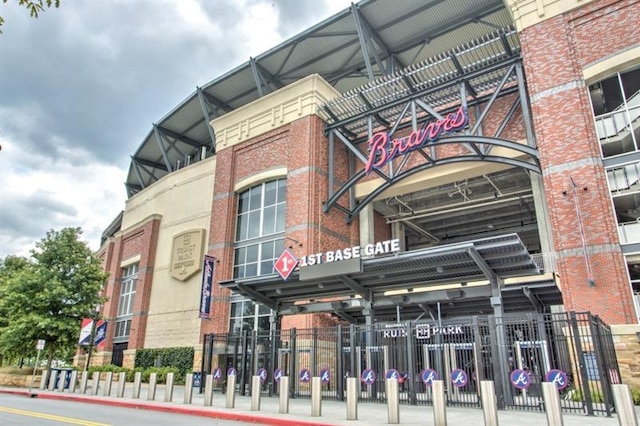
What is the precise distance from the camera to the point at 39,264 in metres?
25.0

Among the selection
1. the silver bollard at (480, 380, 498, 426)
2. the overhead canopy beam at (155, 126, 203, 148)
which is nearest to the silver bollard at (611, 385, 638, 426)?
the silver bollard at (480, 380, 498, 426)

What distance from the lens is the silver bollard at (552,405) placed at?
7.65 metres

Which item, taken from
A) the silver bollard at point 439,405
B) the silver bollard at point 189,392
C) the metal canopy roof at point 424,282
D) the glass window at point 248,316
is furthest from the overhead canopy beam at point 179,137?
the silver bollard at point 439,405

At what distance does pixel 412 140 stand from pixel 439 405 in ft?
48.5

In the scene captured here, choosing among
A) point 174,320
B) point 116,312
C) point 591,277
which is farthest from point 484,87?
point 116,312

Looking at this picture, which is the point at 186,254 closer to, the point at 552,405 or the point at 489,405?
the point at 489,405

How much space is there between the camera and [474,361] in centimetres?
1433

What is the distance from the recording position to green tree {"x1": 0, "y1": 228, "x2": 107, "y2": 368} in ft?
76.8

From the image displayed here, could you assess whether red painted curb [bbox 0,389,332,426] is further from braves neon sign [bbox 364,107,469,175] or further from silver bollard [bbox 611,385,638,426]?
braves neon sign [bbox 364,107,469,175]

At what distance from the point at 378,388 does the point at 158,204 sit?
2671 cm

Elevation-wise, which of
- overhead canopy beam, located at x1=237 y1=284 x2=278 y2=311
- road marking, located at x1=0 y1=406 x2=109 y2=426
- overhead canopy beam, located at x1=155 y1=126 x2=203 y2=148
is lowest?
road marking, located at x1=0 y1=406 x2=109 y2=426

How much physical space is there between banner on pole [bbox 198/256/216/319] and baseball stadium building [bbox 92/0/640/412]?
0.13m

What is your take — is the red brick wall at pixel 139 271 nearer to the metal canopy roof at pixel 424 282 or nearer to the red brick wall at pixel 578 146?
the metal canopy roof at pixel 424 282

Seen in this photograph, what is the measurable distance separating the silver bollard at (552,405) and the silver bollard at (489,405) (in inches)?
32.9
